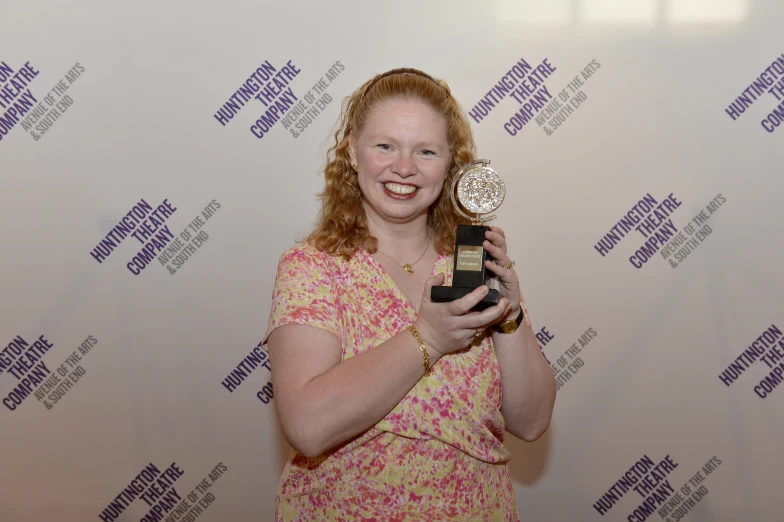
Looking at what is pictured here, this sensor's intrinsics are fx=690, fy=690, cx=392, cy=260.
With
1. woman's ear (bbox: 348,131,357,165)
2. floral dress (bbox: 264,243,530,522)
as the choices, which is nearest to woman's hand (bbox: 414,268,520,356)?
floral dress (bbox: 264,243,530,522)

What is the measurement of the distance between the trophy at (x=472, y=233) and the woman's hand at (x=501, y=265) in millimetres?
15

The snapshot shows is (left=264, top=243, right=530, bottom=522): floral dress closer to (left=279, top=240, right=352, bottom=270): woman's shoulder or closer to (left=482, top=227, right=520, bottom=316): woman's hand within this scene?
(left=279, top=240, right=352, bottom=270): woman's shoulder

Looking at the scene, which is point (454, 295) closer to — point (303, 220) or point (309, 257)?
point (309, 257)

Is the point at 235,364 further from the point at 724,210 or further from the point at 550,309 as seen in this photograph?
the point at 724,210

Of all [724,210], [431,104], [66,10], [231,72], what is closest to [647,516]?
[724,210]

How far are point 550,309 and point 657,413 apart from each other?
55 cm

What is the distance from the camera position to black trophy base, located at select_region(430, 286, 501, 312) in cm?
128

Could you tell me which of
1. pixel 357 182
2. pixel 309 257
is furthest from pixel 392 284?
pixel 357 182

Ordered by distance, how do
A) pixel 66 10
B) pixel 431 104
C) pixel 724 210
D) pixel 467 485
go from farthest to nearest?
pixel 724 210 < pixel 66 10 < pixel 431 104 < pixel 467 485

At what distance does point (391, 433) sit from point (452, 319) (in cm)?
28

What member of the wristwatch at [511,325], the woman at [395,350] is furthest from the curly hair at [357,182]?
the wristwatch at [511,325]

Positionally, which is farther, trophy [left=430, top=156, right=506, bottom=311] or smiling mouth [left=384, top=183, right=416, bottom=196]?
smiling mouth [left=384, top=183, right=416, bottom=196]

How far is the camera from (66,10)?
2.28 m

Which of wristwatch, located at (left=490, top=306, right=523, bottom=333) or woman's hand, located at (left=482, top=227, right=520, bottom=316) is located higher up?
woman's hand, located at (left=482, top=227, right=520, bottom=316)
